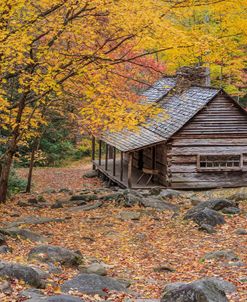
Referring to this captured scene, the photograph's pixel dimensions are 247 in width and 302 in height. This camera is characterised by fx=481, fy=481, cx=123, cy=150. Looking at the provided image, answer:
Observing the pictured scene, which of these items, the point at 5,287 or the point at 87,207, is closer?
the point at 5,287

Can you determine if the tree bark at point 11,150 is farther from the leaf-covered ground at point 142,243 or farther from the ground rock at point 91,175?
the ground rock at point 91,175

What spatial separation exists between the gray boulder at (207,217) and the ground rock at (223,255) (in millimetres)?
3075

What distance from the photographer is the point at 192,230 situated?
47.8 ft

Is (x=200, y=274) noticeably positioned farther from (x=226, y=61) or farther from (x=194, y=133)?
(x=226, y=61)

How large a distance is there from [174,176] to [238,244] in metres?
10.5

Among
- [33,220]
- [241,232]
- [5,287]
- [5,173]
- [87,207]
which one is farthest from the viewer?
[87,207]

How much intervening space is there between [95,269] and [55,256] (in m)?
1.05

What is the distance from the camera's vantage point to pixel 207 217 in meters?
15.2

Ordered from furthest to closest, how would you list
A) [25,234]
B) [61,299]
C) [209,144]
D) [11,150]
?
1. [209,144]
2. [11,150]
3. [25,234]
4. [61,299]

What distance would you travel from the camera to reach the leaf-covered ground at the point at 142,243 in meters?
10.1

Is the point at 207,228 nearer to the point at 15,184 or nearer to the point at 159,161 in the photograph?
the point at 159,161

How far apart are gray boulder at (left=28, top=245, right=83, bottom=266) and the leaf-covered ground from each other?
0.85ft

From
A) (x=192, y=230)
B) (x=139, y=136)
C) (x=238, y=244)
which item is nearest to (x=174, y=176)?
(x=139, y=136)

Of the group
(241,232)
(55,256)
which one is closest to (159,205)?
(241,232)
